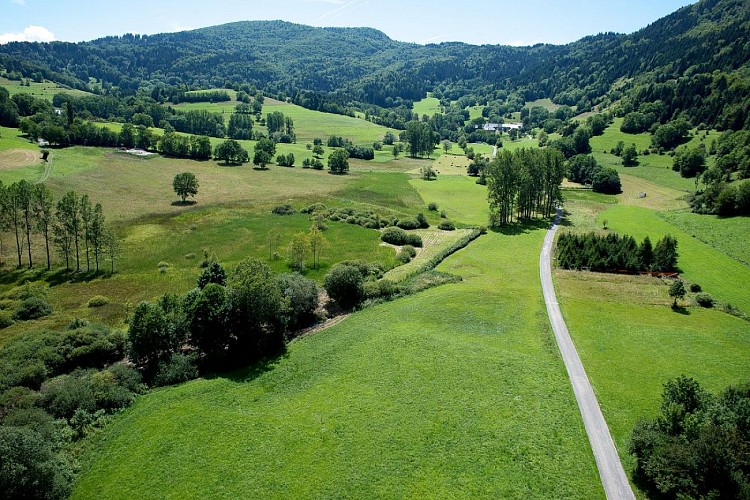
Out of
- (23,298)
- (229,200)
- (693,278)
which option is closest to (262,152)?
(229,200)

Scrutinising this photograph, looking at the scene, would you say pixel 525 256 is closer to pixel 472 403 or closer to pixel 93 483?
pixel 472 403

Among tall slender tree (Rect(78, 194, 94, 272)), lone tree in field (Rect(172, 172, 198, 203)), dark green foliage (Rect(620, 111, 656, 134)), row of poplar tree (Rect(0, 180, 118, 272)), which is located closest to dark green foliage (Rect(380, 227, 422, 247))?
row of poplar tree (Rect(0, 180, 118, 272))

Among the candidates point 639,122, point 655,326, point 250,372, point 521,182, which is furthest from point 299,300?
point 639,122

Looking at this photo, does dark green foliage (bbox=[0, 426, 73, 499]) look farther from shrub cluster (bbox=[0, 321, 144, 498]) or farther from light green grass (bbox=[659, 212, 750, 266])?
light green grass (bbox=[659, 212, 750, 266])

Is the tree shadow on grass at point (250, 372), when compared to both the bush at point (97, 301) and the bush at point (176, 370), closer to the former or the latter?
the bush at point (176, 370)

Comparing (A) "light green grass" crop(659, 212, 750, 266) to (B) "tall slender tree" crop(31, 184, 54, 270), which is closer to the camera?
(B) "tall slender tree" crop(31, 184, 54, 270)

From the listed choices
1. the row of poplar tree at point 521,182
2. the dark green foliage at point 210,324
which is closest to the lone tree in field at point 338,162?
the row of poplar tree at point 521,182
